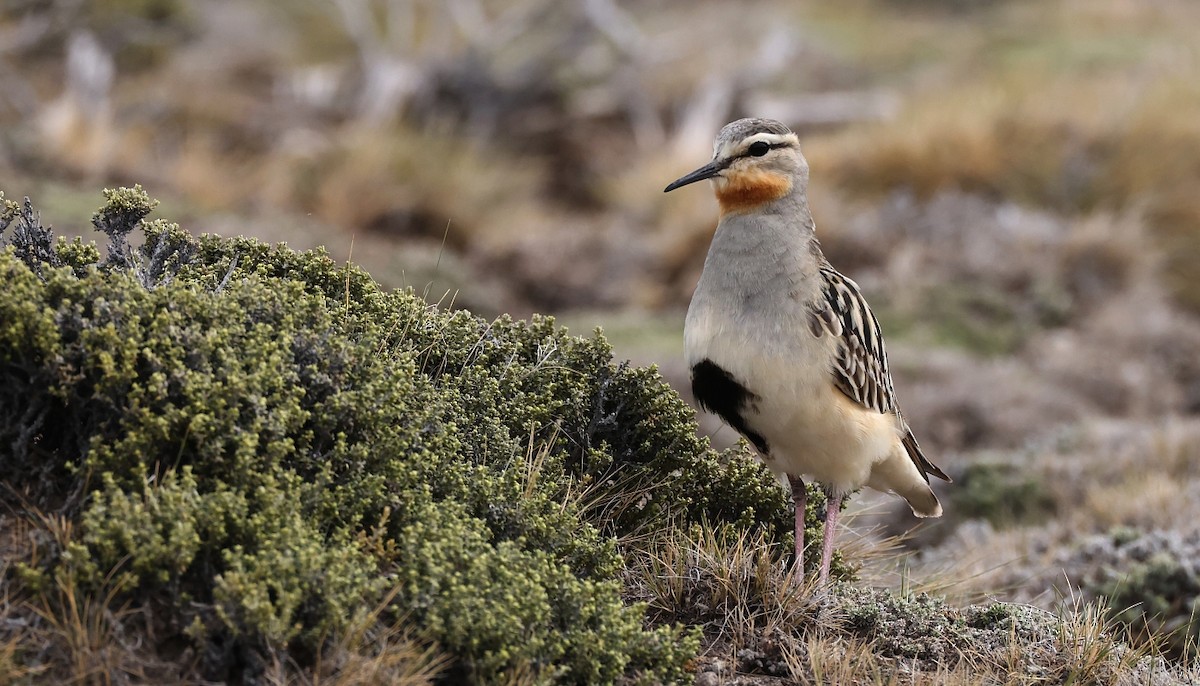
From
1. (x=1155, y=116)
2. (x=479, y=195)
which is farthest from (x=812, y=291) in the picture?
(x=1155, y=116)

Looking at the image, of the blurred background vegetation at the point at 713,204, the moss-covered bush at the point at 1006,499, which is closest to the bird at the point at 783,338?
the blurred background vegetation at the point at 713,204

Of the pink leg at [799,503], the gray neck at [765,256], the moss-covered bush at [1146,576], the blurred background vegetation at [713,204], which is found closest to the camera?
the gray neck at [765,256]

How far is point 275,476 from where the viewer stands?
11.5 ft

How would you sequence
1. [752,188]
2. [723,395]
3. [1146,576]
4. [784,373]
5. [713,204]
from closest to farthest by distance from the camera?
[784,373] → [723,395] → [752,188] → [1146,576] → [713,204]

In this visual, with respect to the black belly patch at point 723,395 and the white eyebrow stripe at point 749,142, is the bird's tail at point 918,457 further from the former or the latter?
the white eyebrow stripe at point 749,142

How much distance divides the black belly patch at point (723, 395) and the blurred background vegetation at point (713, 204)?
1.16 metres

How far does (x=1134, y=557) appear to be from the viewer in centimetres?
627

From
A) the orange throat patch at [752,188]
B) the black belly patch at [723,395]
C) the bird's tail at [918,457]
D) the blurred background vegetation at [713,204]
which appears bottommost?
the black belly patch at [723,395]

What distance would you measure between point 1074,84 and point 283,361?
1421cm

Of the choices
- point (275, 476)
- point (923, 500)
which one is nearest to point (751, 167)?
point (923, 500)

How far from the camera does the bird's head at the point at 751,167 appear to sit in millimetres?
4457

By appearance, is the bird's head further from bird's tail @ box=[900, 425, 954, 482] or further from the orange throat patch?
bird's tail @ box=[900, 425, 954, 482]

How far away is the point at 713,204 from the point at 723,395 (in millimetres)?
9394

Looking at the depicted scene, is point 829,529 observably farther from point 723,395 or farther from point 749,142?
point 749,142
